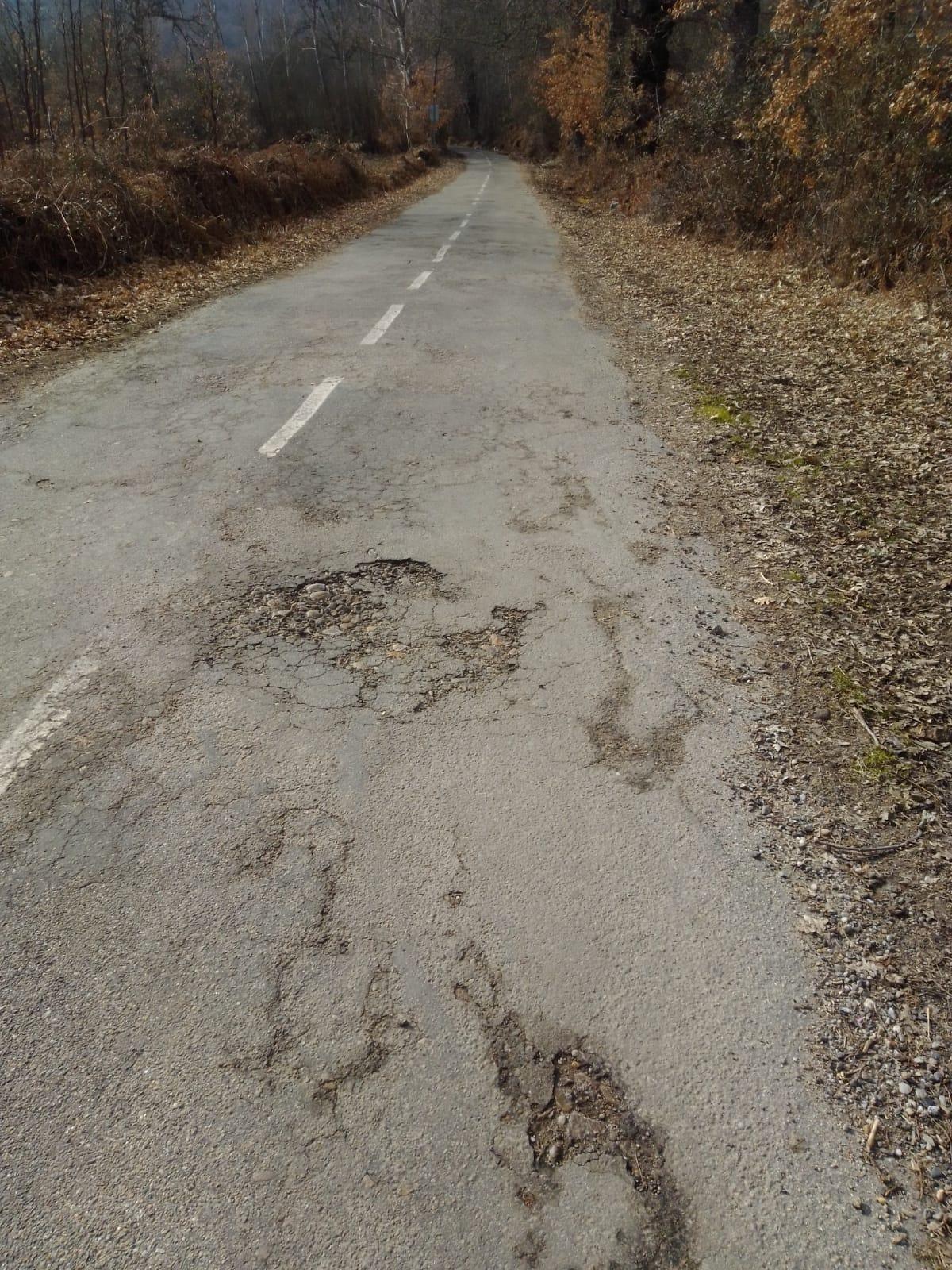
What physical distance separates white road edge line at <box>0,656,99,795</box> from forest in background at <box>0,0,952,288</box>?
8856mm

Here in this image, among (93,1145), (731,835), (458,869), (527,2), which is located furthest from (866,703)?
(527,2)

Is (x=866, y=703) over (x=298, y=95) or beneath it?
beneath

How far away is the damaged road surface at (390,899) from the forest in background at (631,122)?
7.72 m

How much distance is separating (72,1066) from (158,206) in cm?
1406

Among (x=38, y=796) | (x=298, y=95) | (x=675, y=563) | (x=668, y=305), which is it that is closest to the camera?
(x=38, y=796)

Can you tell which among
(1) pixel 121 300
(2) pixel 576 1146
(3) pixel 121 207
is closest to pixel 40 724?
(2) pixel 576 1146

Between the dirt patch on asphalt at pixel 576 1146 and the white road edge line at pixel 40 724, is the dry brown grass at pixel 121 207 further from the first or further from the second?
the dirt patch on asphalt at pixel 576 1146

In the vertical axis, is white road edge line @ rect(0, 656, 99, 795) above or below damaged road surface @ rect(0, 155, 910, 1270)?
above

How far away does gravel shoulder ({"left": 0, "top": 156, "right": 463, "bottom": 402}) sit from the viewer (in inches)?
316

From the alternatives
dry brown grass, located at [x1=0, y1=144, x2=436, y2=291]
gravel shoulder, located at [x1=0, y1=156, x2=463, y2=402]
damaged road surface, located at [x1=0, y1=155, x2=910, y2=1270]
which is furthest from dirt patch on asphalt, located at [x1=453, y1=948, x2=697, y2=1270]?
dry brown grass, located at [x1=0, y1=144, x2=436, y2=291]

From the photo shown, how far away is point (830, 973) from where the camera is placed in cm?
220

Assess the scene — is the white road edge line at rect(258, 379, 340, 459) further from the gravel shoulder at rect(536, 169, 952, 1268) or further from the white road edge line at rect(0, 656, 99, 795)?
the gravel shoulder at rect(536, 169, 952, 1268)

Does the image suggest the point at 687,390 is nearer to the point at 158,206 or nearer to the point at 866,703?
the point at 866,703

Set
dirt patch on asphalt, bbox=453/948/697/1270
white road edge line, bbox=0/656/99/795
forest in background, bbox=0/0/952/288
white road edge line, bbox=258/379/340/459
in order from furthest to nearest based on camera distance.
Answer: forest in background, bbox=0/0/952/288 < white road edge line, bbox=258/379/340/459 < white road edge line, bbox=0/656/99/795 < dirt patch on asphalt, bbox=453/948/697/1270
